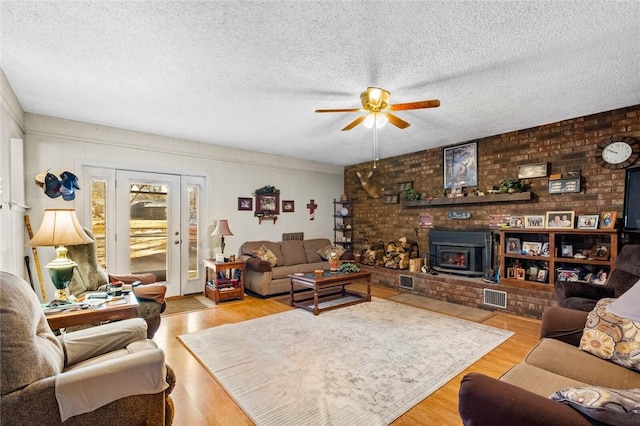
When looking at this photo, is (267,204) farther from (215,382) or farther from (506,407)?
(506,407)

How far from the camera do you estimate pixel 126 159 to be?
4430 millimetres

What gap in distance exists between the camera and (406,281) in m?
5.34

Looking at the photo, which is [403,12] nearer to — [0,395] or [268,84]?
[268,84]

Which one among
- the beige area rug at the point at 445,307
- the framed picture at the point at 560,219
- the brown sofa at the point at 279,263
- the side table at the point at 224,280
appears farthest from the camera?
the brown sofa at the point at 279,263

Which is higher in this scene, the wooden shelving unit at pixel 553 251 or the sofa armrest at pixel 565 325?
the wooden shelving unit at pixel 553 251

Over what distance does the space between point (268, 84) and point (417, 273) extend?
12.8 ft

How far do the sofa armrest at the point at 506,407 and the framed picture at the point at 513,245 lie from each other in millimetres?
3782

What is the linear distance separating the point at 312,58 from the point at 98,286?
123 inches

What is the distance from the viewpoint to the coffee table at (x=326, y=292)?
412cm

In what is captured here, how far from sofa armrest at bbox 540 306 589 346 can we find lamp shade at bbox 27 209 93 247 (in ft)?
11.9

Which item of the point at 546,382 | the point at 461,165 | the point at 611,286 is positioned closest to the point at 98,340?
the point at 546,382

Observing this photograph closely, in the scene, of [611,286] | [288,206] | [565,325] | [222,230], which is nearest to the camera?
[565,325]

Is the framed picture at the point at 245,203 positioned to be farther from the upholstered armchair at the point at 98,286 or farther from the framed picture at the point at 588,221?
the framed picture at the point at 588,221

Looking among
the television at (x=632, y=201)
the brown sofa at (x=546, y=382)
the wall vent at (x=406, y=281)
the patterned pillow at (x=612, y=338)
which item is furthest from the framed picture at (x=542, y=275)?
the patterned pillow at (x=612, y=338)
